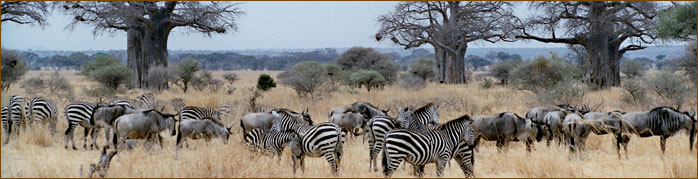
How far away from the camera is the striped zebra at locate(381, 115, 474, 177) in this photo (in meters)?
6.35

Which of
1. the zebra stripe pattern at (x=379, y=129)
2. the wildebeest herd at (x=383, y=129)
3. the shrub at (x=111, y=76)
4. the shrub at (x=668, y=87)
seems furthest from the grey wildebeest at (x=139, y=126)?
the shrub at (x=111, y=76)

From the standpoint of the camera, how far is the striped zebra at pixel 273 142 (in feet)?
23.2

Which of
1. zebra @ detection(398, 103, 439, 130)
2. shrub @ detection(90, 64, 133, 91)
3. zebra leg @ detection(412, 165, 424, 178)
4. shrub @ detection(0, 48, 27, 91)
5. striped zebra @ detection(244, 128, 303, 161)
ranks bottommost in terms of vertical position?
zebra leg @ detection(412, 165, 424, 178)

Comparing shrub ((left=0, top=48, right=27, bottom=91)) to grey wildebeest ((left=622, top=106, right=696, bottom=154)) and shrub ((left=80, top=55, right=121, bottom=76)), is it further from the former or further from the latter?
shrub ((left=80, top=55, right=121, bottom=76))

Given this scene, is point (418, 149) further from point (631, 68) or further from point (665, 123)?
point (631, 68)

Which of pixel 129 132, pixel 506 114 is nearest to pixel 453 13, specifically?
pixel 506 114

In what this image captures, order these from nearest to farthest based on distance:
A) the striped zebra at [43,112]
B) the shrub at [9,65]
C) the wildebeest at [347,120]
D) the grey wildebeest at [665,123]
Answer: the grey wildebeest at [665,123] → the wildebeest at [347,120] → the striped zebra at [43,112] → the shrub at [9,65]

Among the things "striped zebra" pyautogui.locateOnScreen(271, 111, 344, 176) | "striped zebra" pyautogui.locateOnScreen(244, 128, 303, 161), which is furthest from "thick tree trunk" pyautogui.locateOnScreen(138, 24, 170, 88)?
"striped zebra" pyautogui.locateOnScreen(271, 111, 344, 176)

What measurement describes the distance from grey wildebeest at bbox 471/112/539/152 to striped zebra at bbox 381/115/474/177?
57.7 inches

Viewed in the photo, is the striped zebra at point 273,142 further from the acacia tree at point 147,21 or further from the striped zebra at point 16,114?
the acacia tree at point 147,21

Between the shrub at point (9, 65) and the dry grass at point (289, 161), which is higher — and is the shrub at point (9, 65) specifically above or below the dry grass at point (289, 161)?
above

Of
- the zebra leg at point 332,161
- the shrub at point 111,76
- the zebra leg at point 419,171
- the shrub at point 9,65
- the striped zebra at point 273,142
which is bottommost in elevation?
the zebra leg at point 419,171

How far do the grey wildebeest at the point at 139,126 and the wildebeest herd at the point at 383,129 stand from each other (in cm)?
1

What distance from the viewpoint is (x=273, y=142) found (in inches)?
293
